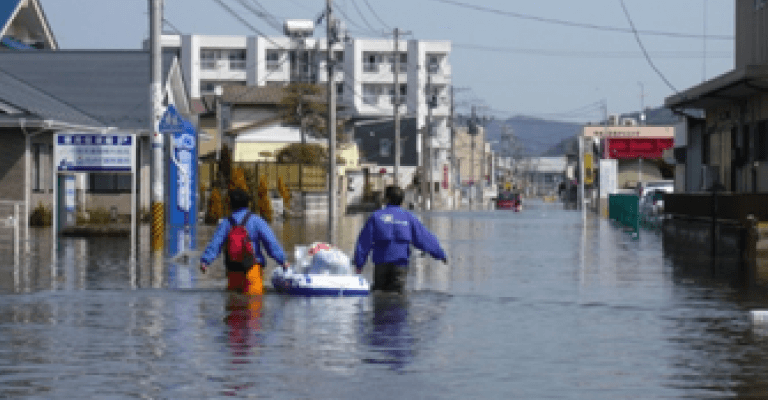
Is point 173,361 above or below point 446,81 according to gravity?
below

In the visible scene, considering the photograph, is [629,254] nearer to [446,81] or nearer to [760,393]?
[760,393]

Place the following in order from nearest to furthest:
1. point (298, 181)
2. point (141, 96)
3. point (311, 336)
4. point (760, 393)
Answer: point (760, 393) → point (311, 336) → point (141, 96) → point (298, 181)

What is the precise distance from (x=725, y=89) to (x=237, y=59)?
96.2 metres

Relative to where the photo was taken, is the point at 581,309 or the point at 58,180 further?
the point at 58,180

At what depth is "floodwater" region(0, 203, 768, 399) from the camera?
1099 cm

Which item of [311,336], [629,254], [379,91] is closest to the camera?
[311,336]

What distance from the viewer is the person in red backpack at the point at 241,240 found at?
1703 centimetres

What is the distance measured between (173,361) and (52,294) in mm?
7663

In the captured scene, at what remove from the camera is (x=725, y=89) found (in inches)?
1344

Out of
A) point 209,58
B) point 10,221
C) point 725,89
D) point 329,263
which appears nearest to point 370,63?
point 209,58

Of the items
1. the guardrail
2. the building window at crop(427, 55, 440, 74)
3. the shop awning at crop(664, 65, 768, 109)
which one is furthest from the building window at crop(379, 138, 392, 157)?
the guardrail

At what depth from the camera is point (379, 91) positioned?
127938mm

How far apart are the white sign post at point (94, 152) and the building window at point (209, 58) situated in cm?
9379

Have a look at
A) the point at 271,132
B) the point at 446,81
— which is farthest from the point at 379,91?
the point at 271,132
